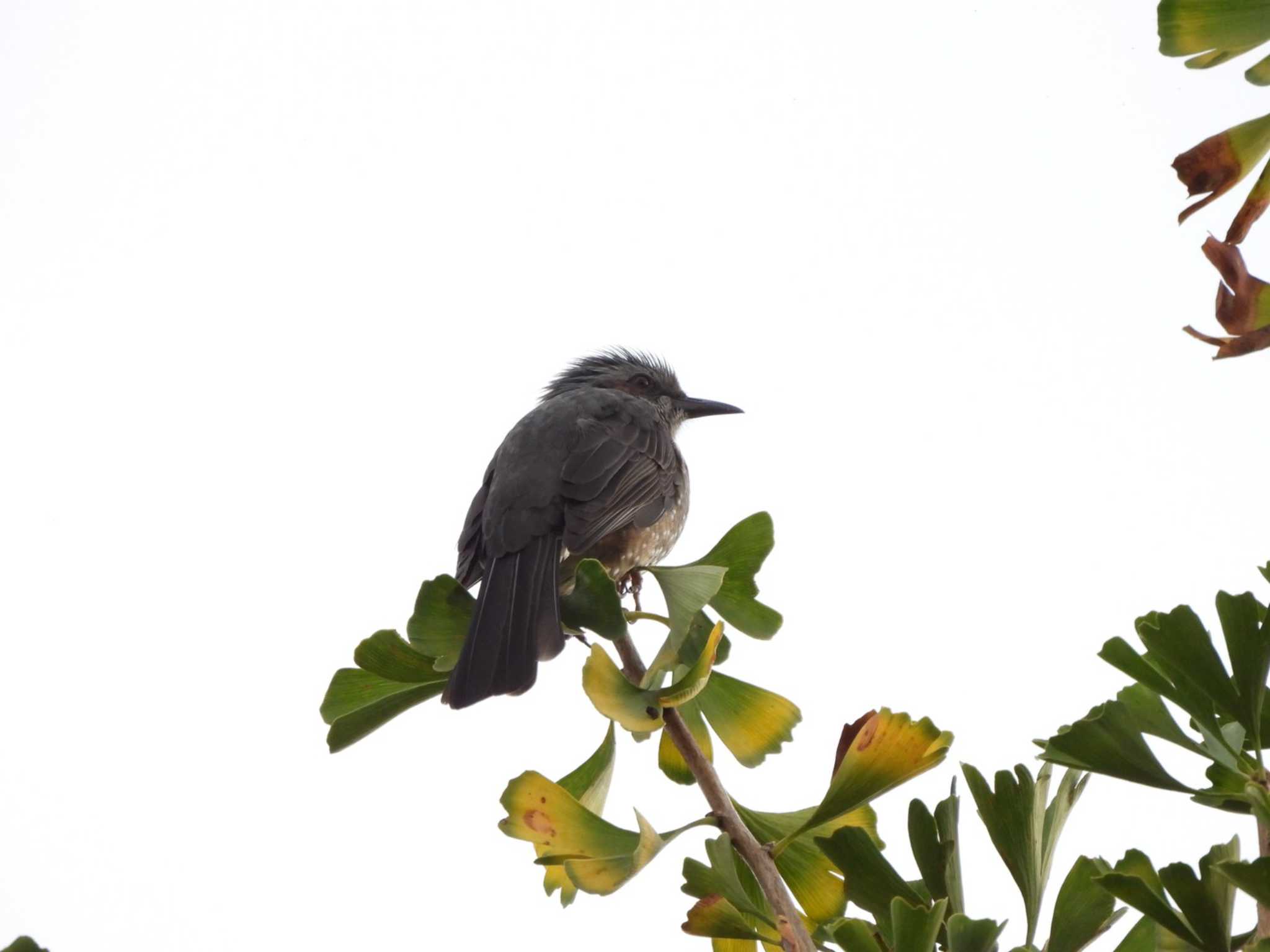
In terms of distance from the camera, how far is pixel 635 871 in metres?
1.82

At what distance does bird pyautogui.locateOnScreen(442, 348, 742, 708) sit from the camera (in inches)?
116

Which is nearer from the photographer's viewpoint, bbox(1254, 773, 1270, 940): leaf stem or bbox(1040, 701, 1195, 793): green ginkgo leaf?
bbox(1254, 773, 1270, 940): leaf stem

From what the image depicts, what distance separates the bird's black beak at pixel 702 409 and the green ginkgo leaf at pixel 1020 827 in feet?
12.4

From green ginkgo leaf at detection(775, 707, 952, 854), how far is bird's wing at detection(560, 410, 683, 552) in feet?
6.28

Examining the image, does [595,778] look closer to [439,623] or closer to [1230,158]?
[439,623]

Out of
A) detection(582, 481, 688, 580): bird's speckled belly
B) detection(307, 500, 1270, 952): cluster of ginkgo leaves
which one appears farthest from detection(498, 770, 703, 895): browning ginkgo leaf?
detection(582, 481, 688, 580): bird's speckled belly

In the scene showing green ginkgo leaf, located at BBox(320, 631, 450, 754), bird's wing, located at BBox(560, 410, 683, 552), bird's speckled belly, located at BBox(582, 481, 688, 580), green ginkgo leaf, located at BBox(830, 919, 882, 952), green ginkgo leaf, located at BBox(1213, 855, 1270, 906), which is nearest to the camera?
green ginkgo leaf, located at BBox(1213, 855, 1270, 906)

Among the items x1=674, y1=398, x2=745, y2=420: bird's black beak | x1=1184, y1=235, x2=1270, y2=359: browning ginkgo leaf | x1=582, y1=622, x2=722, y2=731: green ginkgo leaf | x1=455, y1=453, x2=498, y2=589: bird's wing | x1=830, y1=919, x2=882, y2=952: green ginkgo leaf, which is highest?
x1=674, y1=398, x2=745, y2=420: bird's black beak

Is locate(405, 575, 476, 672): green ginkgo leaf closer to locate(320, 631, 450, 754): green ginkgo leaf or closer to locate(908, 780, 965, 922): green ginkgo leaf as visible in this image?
locate(320, 631, 450, 754): green ginkgo leaf

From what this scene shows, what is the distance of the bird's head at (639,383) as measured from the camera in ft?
18.0

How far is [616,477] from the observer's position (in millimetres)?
4066

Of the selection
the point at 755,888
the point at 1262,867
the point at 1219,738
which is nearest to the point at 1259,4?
the point at 1219,738

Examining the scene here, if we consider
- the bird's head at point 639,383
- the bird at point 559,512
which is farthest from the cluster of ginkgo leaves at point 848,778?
the bird's head at point 639,383

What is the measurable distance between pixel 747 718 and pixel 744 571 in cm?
26
